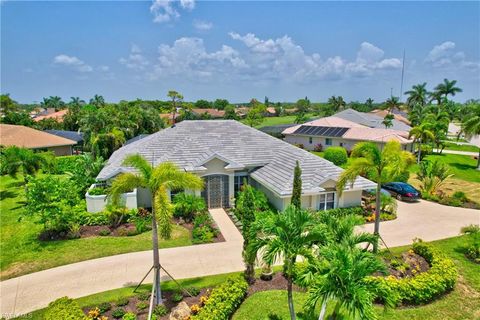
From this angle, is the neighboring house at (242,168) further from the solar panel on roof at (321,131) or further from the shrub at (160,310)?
the solar panel on roof at (321,131)

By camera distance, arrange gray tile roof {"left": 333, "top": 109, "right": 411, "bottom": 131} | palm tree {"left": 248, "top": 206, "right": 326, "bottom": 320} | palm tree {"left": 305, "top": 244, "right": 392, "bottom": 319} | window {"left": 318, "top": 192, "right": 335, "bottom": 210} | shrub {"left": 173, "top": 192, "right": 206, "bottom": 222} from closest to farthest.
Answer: palm tree {"left": 305, "top": 244, "right": 392, "bottom": 319} → palm tree {"left": 248, "top": 206, "right": 326, "bottom": 320} → shrub {"left": 173, "top": 192, "right": 206, "bottom": 222} → window {"left": 318, "top": 192, "right": 335, "bottom": 210} → gray tile roof {"left": 333, "top": 109, "right": 411, "bottom": 131}

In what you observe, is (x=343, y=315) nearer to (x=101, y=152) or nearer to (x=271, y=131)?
(x=101, y=152)

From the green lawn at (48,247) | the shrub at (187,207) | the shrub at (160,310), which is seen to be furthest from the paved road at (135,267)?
the shrub at (160,310)

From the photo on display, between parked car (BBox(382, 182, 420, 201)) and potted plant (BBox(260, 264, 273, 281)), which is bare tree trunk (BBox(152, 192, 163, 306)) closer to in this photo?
potted plant (BBox(260, 264, 273, 281))

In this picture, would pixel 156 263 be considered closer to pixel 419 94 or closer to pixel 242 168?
pixel 242 168

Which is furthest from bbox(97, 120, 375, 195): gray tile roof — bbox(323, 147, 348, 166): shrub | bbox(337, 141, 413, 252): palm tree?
bbox(323, 147, 348, 166): shrub

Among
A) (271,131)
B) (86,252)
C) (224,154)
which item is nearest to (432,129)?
(271,131)

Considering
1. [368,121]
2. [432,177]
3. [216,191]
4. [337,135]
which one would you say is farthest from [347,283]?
[368,121]
